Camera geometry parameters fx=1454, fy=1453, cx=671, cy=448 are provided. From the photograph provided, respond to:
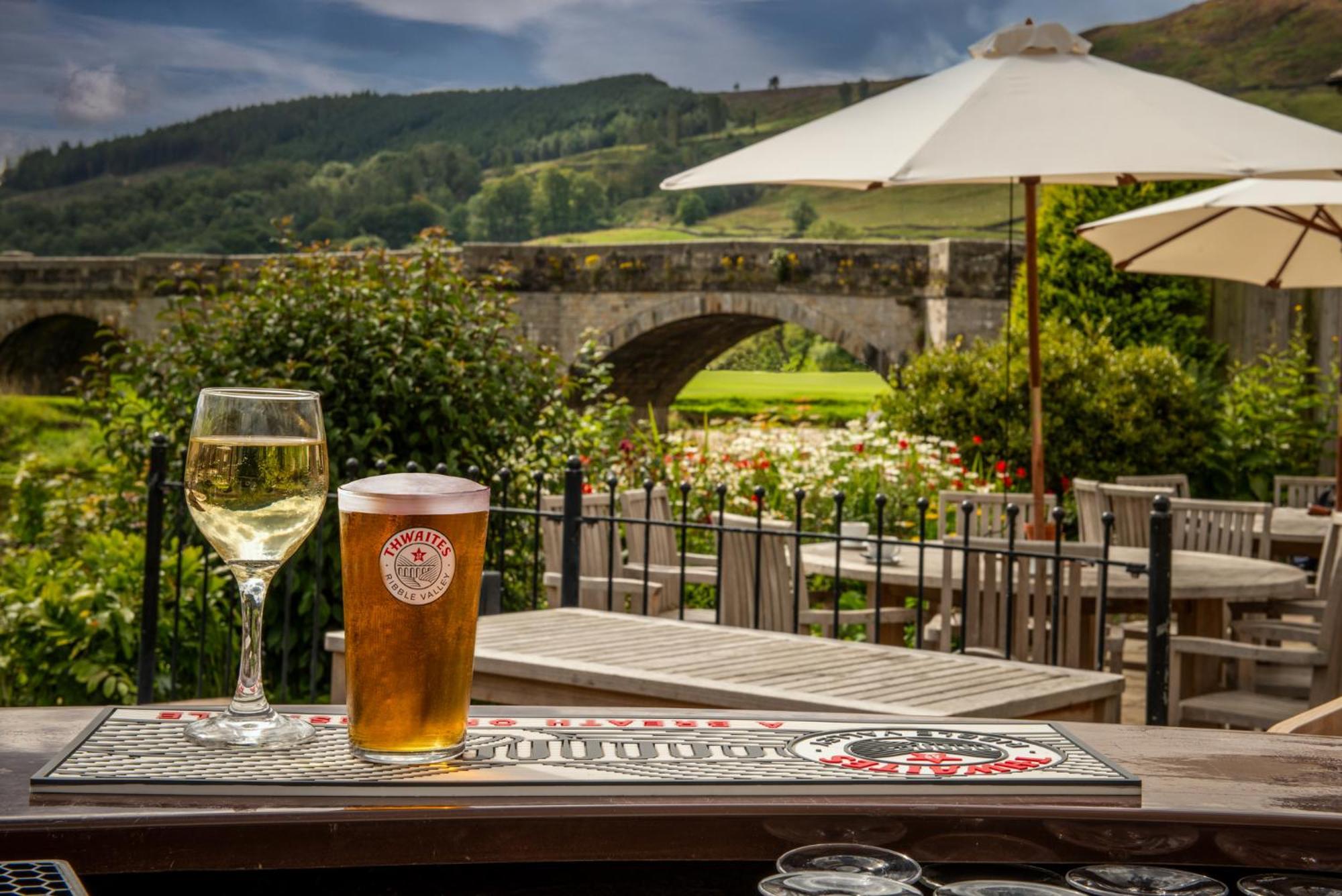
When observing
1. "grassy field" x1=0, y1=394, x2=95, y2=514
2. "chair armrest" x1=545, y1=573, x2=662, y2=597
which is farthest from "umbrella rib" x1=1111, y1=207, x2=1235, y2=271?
"grassy field" x1=0, y1=394, x2=95, y2=514

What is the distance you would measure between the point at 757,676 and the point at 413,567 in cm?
193

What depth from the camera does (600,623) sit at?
363 centimetres

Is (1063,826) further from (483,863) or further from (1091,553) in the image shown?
(1091,553)

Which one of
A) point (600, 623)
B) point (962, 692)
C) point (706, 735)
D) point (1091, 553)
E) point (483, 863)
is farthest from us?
point (1091, 553)

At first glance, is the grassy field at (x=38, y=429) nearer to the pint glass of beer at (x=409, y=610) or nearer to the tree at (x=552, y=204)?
the pint glass of beer at (x=409, y=610)

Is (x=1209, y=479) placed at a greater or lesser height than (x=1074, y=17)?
lesser

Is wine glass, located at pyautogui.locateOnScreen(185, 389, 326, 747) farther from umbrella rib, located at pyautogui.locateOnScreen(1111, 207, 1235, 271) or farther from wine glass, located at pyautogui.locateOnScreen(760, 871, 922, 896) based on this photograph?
umbrella rib, located at pyautogui.locateOnScreen(1111, 207, 1235, 271)

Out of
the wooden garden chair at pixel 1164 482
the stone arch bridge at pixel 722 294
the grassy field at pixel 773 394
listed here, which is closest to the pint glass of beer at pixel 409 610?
the wooden garden chair at pixel 1164 482

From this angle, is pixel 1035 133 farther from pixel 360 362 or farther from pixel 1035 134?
pixel 360 362

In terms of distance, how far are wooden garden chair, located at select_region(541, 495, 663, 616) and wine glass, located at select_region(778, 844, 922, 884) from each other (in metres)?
4.21

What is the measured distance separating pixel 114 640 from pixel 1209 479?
26.8ft

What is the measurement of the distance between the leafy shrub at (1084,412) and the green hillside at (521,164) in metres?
41.1

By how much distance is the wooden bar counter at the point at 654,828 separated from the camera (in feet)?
2.99

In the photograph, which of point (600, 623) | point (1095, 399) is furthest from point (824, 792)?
point (1095, 399)
